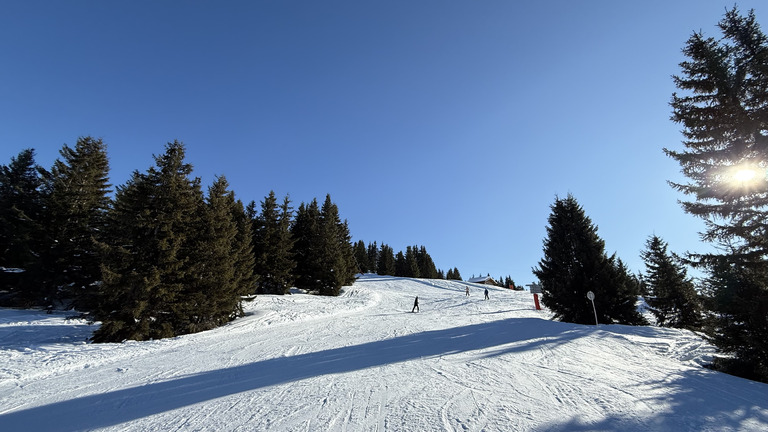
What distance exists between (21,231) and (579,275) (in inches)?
1476

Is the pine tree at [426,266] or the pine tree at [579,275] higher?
the pine tree at [426,266]

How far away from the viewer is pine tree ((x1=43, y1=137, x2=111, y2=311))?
21.2 m

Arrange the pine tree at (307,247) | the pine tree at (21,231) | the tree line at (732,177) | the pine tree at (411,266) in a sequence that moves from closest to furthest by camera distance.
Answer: the tree line at (732,177) → the pine tree at (21,231) → the pine tree at (307,247) → the pine tree at (411,266)

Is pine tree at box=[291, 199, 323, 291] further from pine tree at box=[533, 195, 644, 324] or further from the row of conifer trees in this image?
pine tree at box=[533, 195, 644, 324]

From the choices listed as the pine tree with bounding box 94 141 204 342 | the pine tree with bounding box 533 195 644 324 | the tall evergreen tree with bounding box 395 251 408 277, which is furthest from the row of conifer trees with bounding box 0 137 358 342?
the tall evergreen tree with bounding box 395 251 408 277

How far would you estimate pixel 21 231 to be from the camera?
20672 mm

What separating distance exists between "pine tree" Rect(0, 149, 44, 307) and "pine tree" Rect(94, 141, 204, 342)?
10.7 meters

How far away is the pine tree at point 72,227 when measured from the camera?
2117cm

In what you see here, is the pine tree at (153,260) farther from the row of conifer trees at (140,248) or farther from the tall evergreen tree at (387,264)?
the tall evergreen tree at (387,264)

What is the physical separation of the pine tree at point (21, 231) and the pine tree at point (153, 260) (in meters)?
10.7

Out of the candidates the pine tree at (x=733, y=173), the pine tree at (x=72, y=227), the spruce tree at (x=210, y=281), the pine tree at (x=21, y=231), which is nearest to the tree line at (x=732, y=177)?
the pine tree at (x=733, y=173)

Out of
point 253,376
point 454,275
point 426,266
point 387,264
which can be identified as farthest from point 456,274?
point 253,376

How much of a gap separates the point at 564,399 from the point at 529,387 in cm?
79

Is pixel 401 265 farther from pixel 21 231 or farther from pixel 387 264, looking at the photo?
pixel 21 231
